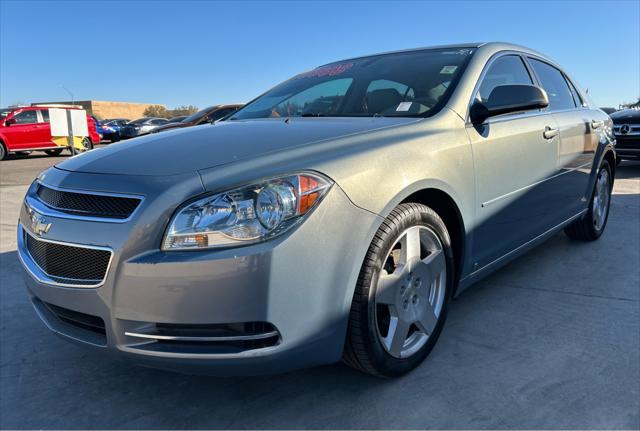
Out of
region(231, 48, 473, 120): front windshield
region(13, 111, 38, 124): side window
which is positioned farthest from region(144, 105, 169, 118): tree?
region(231, 48, 473, 120): front windshield

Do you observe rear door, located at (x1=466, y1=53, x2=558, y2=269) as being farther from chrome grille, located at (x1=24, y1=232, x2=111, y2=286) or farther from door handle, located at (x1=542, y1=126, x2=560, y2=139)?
chrome grille, located at (x1=24, y1=232, x2=111, y2=286)

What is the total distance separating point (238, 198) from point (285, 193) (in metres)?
0.17

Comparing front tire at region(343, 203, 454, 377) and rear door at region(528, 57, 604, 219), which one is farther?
rear door at region(528, 57, 604, 219)

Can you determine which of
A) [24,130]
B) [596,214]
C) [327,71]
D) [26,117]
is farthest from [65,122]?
[26,117]

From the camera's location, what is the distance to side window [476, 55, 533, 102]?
292 cm

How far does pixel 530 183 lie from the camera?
10.2 ft

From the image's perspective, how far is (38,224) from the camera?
6.71 ft

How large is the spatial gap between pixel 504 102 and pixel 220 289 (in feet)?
6.11

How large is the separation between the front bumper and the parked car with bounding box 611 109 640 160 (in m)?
9.26

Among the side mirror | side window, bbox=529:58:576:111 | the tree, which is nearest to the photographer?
the side mirror

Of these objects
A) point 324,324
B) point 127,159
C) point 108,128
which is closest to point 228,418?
point 324,324

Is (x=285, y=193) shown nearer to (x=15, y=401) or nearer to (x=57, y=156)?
(x=15, y=401)

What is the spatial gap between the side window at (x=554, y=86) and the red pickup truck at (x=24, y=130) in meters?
15.1

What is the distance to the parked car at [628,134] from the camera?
9211mm
